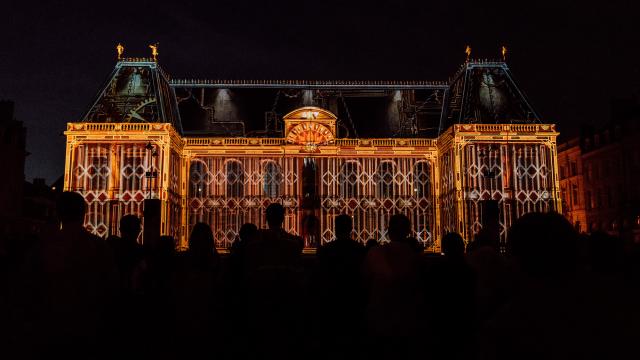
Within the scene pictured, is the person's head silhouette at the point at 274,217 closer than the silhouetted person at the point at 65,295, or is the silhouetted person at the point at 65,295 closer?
the silhouetted person at the point at 65,295

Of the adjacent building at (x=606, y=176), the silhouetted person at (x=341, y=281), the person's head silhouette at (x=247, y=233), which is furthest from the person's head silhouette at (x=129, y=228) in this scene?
the adjacent building at (x=606, y=176)

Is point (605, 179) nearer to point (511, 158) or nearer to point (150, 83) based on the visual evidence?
point (511, 158)

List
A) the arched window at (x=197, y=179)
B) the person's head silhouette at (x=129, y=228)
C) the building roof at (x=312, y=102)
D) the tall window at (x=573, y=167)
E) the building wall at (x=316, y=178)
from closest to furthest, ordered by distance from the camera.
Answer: the person's head silhouette at (x=129, y=228)
the building wall at (x=316, y=178)
the building roof at (x=312, y=102)
the arched window at (x=197, y=179)
the tall window at (x=573, y=167)

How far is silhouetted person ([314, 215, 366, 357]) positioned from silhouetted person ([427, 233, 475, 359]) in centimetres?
86

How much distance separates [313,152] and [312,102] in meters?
4.92

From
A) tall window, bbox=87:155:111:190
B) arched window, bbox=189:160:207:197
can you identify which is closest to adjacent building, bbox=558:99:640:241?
arched window, bbox=189:160:207:197

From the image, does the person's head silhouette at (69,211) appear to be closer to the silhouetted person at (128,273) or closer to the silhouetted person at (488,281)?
the silhouetted person at (128,273)

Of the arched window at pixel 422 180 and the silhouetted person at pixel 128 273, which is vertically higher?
the arched window at pixel 422 180

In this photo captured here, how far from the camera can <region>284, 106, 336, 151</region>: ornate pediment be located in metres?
34.8

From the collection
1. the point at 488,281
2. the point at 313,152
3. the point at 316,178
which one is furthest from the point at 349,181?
the point at 488,281

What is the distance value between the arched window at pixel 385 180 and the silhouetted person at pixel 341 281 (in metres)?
28.3

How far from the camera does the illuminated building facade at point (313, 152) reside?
31188 millimetres

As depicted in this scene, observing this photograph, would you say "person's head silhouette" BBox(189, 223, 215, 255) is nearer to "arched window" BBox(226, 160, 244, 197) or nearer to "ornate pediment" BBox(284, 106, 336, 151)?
"arched window" BBox(226, 160, 244, 197)

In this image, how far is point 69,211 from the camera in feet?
15.4
